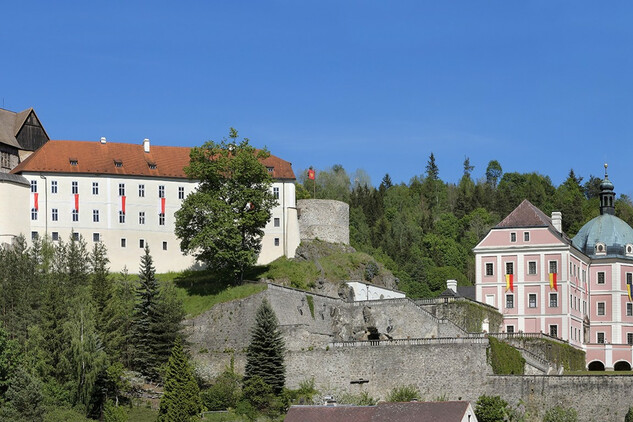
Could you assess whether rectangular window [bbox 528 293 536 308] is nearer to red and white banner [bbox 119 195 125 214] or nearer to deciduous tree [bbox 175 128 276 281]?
deciduous tree [bbox 175 128 276 281]

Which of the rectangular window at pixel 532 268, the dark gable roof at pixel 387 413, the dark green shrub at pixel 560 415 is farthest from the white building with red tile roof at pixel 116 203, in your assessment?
the dark green shrub at pixel 560 415

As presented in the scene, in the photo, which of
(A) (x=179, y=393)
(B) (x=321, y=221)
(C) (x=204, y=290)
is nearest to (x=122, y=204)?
(C) (x=204, y=290)

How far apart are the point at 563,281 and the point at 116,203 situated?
108 feet

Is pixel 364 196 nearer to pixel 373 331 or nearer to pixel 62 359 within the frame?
pixel 373 331

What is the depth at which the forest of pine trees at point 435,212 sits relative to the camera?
12962 cm

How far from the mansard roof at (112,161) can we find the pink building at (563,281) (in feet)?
56.8

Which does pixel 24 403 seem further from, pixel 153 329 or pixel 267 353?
pixel 267 353

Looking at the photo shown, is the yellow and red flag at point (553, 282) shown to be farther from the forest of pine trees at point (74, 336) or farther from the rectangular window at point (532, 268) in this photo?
the forest of pine trees at point (74, 336)

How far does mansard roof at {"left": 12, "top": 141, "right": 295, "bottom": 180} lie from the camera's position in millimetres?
90312

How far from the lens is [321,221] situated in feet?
303

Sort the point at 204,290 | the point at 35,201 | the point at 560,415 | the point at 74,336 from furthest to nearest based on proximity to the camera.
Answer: the point at 35,201, the point at 204,290, the point at 74,336, the point at 560,415

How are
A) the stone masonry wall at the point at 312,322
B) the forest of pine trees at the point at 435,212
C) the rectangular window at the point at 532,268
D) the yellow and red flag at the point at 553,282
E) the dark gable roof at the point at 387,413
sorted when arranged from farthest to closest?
the forest of pine trees at the point at 435,212
the rectangular window at the point at 532,268
the yellow and red flag at the point at 553,282
the stone masonry wall at the point at 312,322
the dark gable roof at the point at 387,413

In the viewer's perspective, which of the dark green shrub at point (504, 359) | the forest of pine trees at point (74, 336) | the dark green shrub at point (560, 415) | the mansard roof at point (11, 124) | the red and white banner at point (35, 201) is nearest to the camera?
the dark green shrub at point (560, 415)

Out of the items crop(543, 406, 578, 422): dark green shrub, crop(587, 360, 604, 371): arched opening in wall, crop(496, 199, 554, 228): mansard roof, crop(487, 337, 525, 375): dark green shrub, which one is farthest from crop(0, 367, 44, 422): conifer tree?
crop(587, 360, 604, 371): arched opening in wall
